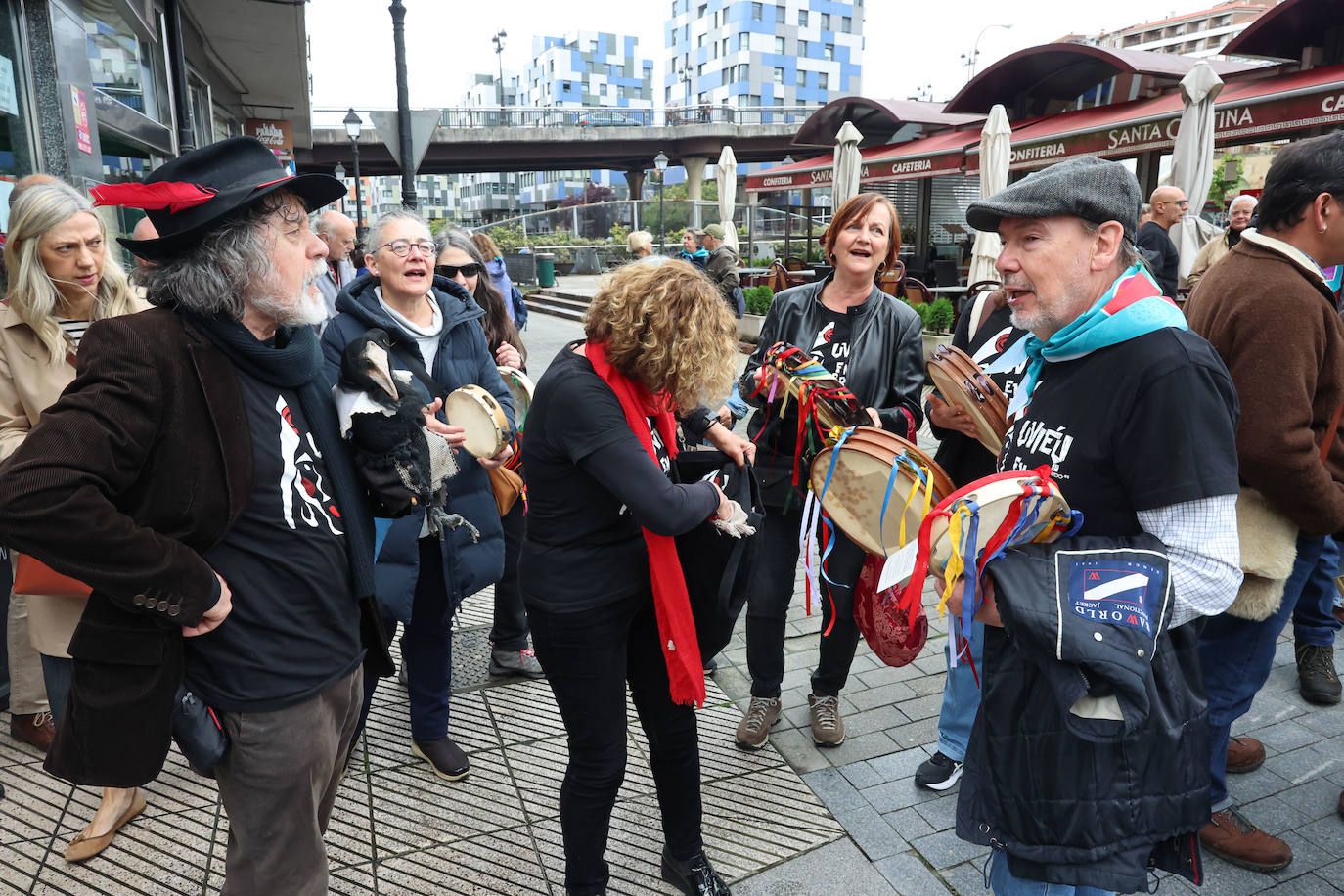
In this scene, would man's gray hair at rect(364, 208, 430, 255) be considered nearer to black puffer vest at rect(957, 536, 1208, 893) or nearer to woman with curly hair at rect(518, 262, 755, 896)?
woman with curly hair at rect(518, 262, 755, 896)

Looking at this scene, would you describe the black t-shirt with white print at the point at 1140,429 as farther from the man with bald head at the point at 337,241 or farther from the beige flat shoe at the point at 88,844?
the man with bald head at the point at 337,241

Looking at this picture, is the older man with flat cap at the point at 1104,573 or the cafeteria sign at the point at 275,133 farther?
the cafeteria sign at the point at 275,133

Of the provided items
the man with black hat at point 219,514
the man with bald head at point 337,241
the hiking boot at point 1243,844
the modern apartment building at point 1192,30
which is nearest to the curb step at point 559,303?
the man with bald head at point 337,241

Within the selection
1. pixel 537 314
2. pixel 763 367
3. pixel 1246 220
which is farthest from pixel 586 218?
pixel 763 367

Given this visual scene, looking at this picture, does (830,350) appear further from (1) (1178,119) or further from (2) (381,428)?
(1) (1178,119)

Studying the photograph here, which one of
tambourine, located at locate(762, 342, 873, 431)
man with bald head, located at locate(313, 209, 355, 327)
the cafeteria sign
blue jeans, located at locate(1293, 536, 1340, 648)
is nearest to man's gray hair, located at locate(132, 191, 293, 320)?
tambourine, located at locate(762, 342, 873, 431)

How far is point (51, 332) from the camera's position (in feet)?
9.51

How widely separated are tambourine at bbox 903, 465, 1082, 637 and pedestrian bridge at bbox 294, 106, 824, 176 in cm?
4490

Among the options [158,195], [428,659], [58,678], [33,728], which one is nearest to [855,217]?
[428,659]

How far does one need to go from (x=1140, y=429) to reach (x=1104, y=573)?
304 millimetres

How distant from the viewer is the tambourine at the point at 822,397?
313cm

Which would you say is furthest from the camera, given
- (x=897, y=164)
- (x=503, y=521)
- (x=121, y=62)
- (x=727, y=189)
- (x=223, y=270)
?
(x=727, y=189)

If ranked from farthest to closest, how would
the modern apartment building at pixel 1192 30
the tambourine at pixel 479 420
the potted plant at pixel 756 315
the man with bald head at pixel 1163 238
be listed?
the modern apartment building at pixel 1192 30 < the potted plant at pixel 756 315 < the man with bald head at pixel 1163 238 < the tambourine at pixel 479 420

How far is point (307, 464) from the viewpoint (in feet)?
6.30
